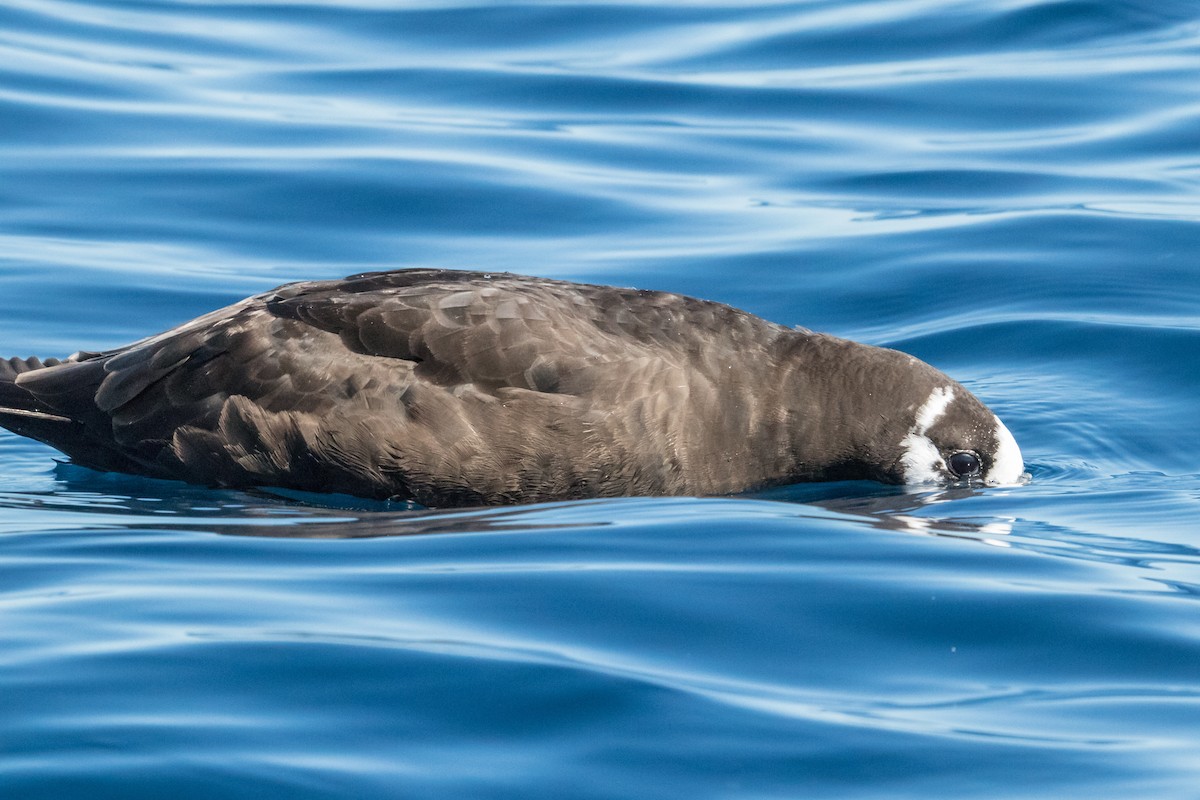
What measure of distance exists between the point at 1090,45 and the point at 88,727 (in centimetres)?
1352

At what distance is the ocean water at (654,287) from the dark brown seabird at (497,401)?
0.21 m

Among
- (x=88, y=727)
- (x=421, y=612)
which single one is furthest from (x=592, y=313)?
(x=88, y=727)

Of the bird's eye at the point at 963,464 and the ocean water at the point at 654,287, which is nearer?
the ocean water at the point at 654,287

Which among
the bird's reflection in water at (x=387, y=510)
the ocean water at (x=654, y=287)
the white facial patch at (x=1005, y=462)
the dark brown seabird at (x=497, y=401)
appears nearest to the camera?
the ocean water at (x=654, y=287)

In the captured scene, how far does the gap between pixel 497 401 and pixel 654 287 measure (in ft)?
12.8

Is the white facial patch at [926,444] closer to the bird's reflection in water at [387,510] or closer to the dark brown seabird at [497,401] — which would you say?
the dark brown seabird at [497,401]

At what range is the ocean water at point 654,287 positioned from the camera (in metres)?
4.56

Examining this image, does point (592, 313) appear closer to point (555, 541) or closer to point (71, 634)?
point (555, 541)

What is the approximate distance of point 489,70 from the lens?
49.9 feet

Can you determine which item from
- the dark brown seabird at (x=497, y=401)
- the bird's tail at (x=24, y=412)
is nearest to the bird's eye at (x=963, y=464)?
the dark brown seabird at (x=497, y=401)

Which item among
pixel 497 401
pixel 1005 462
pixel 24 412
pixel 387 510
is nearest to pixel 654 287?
pixel 1005 462

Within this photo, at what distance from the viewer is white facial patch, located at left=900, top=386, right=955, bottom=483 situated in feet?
25.7

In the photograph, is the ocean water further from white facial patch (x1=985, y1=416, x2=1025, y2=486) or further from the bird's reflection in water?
white facial patch (x1=985, y1=416, x2=1025, y2=486)

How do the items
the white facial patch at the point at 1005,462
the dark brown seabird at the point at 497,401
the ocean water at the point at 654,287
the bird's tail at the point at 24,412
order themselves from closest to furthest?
the ocean water at the point at 654,287, the dark brown seabird at the point at 497,401, the white facial patch at the point at 1005,462, the bird's tail at the point at 24,412
